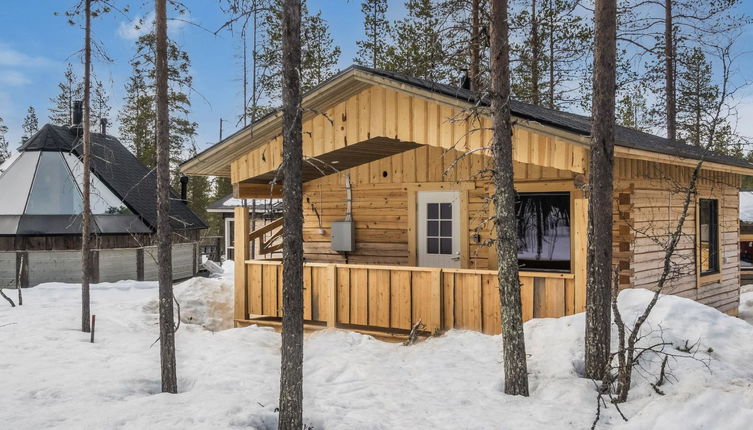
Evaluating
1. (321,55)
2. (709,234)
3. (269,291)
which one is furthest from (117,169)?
(709,234)

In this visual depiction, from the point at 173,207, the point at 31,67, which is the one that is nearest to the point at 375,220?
the point at 173,207

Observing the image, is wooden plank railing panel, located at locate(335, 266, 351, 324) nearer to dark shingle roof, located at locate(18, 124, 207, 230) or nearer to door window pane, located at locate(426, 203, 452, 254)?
door window pane, located at locate(426, 203, 452, 254)

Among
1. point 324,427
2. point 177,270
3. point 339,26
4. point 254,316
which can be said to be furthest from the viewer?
point 339,26

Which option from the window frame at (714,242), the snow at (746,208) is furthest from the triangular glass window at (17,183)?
the snow at (746,208)

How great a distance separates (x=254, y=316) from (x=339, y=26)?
71.1ft

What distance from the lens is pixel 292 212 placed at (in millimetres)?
5328

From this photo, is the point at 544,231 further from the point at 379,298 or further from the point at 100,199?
the point at 100,199

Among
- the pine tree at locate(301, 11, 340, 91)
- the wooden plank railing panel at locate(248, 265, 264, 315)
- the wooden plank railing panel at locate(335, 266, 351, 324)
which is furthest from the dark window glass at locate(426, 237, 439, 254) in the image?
the pine tree at locate(301, 11, 340, 91)

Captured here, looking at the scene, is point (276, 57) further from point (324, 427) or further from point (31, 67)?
point (31, 67)

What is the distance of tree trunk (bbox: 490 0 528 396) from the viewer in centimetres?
636

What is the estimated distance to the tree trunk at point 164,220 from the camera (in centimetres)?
721

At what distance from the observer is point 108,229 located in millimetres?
18625

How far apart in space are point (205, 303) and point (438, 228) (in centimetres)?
595

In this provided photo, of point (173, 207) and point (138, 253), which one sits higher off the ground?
point (173, 207)
